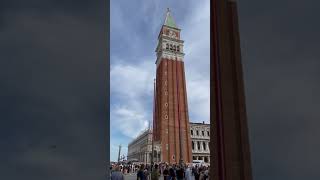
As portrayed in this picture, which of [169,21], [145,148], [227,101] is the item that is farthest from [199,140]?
[227,101]

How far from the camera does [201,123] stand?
113 ft

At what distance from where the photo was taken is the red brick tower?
2764 cm

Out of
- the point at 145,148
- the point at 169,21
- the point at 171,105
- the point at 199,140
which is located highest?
the point at 169,21

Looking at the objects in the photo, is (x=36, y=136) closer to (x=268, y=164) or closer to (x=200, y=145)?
(x=268, y=164)

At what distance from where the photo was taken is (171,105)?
92.8 ft

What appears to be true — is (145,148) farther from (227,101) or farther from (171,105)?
(227,101)

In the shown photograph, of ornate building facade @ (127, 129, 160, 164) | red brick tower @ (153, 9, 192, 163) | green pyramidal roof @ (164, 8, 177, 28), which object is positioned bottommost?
ornate building facade @ (127, 129, 160, 164)

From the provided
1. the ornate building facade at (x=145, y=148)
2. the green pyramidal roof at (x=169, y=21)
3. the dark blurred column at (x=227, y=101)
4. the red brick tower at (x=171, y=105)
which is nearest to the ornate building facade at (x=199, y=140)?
the ornate building facade at (x=145, y=148)

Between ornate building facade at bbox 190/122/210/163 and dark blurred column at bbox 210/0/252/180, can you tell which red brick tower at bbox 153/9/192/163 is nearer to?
ornate building facade at bbox 190/122/210/163

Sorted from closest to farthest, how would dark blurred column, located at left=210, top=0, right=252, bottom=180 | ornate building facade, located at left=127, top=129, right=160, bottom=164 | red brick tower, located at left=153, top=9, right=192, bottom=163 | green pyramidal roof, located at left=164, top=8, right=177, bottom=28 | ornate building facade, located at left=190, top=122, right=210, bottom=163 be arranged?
dark blurred column, located at left=210, top=0, right=252, bottom=180 < red brick tower, located at left=153, top=9, right=192, bottom=163 < ornate building facade, located at left=127, top=129, right=160, bottom=164 < green pyramidal roof, located at left=164, top=8, right=177, bottom=28 < ornate building facade, located at left=190, top=122, right=210, bottom=163

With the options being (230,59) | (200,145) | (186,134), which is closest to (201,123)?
(200,145)

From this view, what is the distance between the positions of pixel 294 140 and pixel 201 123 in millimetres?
32587

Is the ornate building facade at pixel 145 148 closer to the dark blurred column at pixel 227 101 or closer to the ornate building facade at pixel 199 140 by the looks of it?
the ornate building facade at pixel 199 140

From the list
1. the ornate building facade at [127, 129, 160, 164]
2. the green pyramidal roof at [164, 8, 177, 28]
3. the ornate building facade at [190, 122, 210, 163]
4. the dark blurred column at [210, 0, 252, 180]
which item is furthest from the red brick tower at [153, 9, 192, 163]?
the dark blurred column at [210, 0, 252, 180]
